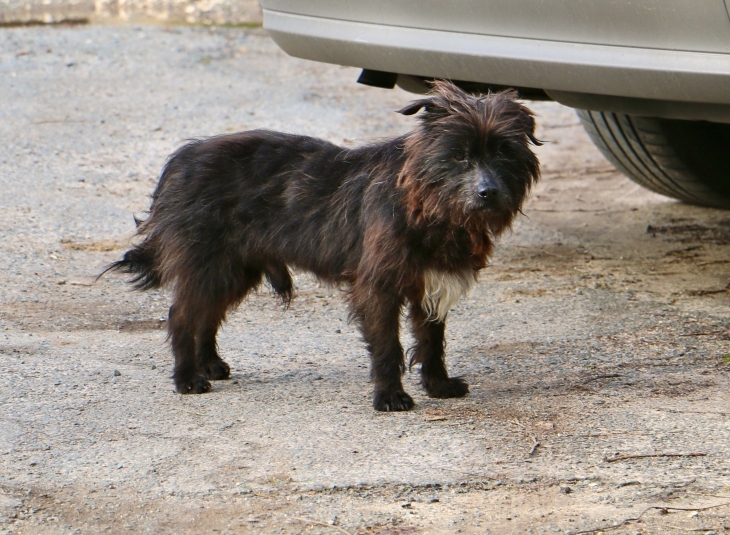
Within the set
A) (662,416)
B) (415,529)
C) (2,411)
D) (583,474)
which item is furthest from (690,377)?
(2,411)

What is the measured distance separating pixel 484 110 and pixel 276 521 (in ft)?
6.21

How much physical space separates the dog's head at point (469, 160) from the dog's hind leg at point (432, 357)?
570 mm

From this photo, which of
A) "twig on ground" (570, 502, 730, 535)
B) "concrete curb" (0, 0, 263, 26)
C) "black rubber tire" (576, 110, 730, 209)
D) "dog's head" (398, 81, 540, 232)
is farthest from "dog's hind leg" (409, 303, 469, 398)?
"concrete curb" (0, 0, 263, 26)

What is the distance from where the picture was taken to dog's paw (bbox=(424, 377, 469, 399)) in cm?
441

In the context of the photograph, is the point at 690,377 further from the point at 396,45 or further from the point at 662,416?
the point at 396,45

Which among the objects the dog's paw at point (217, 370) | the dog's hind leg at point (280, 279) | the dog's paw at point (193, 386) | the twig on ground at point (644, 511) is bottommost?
the dog's paw at point (217, 370)

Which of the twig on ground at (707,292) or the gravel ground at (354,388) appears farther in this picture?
the twig on ground at (707,292)

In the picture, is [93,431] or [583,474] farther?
[93,431]

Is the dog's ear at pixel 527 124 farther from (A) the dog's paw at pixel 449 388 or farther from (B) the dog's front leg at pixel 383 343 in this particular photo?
(A) the dog's paw at pixel 449 388

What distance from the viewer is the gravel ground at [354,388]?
3.30 metres

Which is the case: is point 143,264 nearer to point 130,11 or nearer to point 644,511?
point 644,511

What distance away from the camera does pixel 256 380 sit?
465 cm

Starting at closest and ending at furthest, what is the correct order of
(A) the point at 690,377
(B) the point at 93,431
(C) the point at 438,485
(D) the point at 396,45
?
1. (C) the point at 438,485
2. (B) the point at 93,431
3. (A) the point at 690,377
4. (D) the point at 396,45

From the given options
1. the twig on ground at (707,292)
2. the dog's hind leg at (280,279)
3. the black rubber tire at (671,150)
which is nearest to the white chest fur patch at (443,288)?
the dog's hind leg at (280,279)
